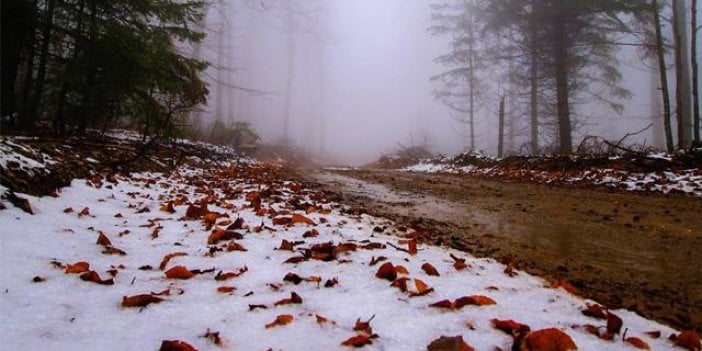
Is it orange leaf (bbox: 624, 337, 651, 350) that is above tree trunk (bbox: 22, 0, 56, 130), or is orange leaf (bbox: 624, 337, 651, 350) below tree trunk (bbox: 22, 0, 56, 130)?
below

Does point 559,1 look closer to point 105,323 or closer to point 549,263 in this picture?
point 549,263

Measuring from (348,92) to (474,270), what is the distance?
61.0 m

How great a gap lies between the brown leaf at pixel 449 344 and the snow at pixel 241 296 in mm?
46

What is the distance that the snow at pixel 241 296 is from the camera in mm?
1344

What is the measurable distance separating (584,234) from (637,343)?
226cm

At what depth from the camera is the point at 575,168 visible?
819cm

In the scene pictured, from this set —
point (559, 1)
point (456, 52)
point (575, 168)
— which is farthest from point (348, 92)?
point (575, 168)

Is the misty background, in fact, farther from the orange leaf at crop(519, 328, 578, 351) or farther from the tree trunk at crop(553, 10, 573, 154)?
the orange leaf at crop(519, 328, 578, 351)

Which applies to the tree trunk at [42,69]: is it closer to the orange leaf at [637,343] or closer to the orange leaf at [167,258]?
the orange leaf at [167,258]

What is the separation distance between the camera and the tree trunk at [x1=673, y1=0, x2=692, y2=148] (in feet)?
31.9

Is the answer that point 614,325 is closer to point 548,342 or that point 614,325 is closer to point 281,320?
point 548,342

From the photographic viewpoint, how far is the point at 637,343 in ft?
4.37

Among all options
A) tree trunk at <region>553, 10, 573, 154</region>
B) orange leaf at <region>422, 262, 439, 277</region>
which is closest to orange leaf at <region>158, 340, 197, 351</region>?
orange leaf at <region>422, 262, 439, 277</region>

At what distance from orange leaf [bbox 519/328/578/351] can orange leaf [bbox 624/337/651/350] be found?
0.22m
